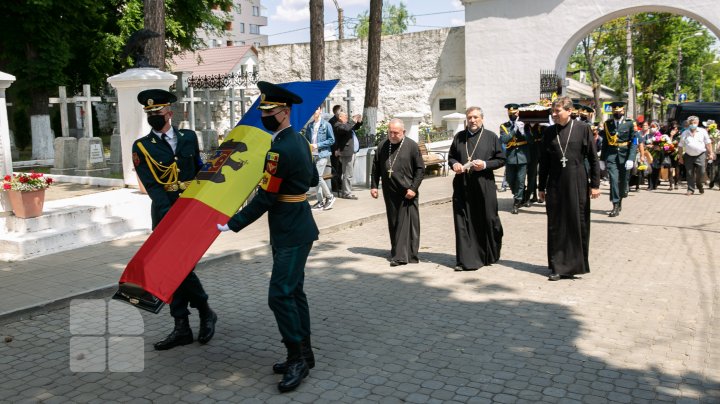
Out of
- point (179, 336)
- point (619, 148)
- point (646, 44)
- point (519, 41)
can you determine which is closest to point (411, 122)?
point (619, 148)

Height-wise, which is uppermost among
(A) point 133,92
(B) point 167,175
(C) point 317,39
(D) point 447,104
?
(C) point 317,39

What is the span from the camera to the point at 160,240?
4.72 m

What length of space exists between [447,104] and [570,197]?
75.4 ft

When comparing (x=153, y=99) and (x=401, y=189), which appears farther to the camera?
(x=401, y=189)

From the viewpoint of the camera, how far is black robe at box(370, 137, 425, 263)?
8352mm

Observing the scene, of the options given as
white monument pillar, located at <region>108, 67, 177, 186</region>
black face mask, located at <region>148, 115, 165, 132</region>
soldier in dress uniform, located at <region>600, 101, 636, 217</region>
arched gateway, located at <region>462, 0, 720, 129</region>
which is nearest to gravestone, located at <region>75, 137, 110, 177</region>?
white monument pillar, located at <region>108, 67, 177, 186</region>

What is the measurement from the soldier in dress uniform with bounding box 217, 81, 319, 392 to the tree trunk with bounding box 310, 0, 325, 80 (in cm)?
1181

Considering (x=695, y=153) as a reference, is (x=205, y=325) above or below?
below

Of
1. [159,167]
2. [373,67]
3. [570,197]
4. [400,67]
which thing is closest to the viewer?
[159,167]

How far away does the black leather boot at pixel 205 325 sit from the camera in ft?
18.0

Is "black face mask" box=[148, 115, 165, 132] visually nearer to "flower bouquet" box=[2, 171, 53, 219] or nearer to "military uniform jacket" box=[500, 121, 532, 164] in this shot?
"flower bouquet" box=[2, 171, 53, 219]

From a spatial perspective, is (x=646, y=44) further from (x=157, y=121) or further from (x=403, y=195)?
(x=157, y=121)

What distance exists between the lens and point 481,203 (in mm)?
8219

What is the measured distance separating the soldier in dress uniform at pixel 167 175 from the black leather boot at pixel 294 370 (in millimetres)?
1163
